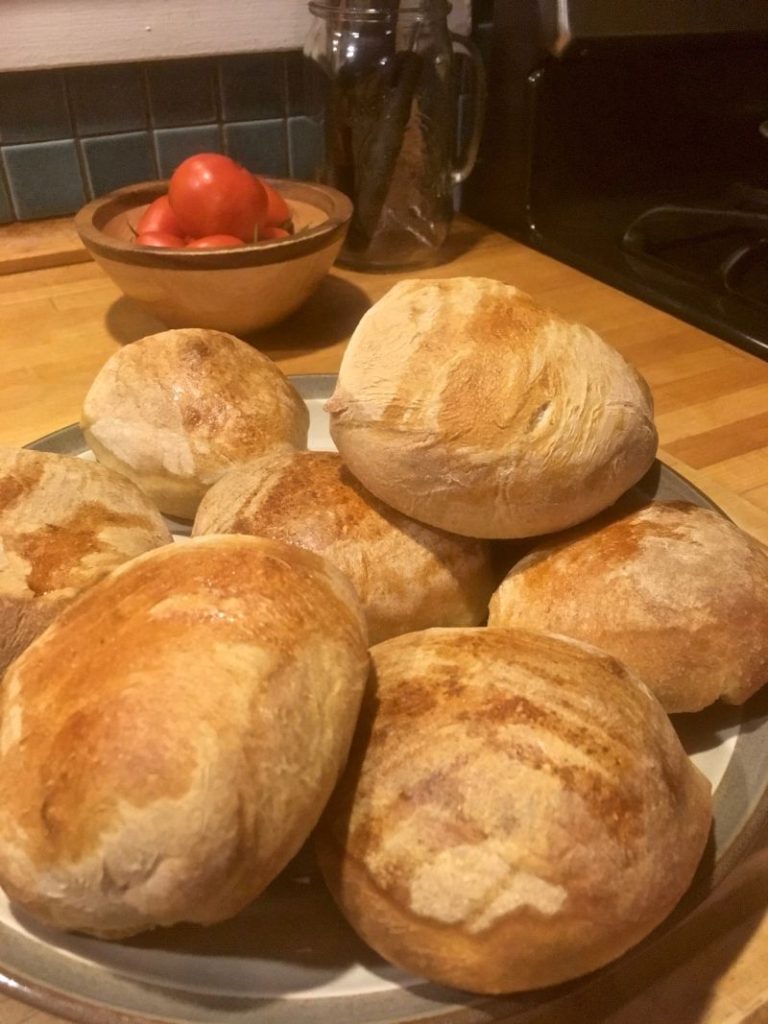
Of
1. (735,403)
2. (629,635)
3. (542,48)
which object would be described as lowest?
(735,403)

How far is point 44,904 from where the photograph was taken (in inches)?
16.5

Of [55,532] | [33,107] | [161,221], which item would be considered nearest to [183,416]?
[55,532]

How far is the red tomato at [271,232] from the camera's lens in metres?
1.24

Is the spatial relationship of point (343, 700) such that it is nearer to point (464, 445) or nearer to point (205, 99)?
point (464, 445)

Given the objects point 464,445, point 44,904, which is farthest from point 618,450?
point 44,904

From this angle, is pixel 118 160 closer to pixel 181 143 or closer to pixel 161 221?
pixel 181 143

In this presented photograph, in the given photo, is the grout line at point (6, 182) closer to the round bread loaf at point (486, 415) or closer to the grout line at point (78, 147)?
the grout line at point (78, 147)

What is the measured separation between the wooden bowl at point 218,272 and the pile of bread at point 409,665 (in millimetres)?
458

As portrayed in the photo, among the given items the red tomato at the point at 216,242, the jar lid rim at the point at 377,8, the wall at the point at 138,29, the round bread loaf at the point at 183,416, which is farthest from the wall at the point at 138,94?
the round bread loaf at the point at 183,416

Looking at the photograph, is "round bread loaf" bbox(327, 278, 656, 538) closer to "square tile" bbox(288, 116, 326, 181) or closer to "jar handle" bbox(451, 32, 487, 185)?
"jar handle" bbox(451, 32, 487, 185)

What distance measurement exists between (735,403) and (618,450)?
52 centimetres

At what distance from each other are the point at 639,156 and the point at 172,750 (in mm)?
1497

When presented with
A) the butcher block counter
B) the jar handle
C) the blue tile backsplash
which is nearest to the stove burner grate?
the butcher block counter

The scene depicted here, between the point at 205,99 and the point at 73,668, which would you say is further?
the point at 205,99
